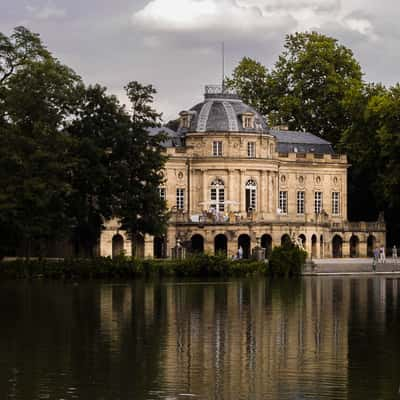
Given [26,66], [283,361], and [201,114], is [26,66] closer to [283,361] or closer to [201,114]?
[201,114]

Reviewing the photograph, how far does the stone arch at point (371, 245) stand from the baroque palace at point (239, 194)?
76mm

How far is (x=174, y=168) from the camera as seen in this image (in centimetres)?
8750

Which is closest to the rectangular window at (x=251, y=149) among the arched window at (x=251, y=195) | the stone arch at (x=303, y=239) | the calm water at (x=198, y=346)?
the arched window at (x=251, y=195)

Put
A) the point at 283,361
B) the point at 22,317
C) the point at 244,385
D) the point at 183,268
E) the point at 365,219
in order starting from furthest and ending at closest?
the point at 365,219 → the point at 183,268 → the point at 22,317 → the point at 283,361 → the point at 244,385

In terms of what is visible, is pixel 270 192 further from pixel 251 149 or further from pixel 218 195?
pixel 218 195

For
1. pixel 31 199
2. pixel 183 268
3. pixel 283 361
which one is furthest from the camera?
pixel 183 268

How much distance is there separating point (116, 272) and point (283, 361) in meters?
36.2

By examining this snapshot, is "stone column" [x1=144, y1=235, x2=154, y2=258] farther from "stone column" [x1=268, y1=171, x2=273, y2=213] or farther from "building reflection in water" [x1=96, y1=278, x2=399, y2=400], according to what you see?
"building reflection in water" [x1=96, y1=278, x2=399, y2=400]

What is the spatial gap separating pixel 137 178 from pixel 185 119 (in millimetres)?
19787

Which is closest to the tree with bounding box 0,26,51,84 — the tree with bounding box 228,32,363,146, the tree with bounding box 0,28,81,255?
the tree with bounding box 0,28,81,255

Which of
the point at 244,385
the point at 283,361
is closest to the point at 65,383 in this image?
the point at 244,385

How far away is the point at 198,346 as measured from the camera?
31547 millimetres

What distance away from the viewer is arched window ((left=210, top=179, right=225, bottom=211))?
87.1m

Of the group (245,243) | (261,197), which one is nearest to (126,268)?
(245,243)
